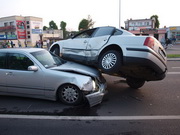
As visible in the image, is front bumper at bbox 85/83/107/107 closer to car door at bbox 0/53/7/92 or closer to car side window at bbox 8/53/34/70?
car side window at bbox 8/53/34/70

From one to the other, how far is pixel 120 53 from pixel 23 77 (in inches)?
103

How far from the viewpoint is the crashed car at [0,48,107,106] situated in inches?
145

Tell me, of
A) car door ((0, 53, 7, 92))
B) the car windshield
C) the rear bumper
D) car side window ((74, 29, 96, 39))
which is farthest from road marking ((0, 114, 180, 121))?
car side window ((74, 29, 96, 39))

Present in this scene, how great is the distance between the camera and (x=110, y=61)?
4109mm

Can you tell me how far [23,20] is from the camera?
55.9 meters

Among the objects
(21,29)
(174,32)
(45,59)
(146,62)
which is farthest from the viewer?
(21,29)

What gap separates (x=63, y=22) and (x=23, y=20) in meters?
43.7

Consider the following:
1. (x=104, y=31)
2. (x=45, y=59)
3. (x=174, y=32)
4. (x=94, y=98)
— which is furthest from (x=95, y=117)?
(x=174, y=32)

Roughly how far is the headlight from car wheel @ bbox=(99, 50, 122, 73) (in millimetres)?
575

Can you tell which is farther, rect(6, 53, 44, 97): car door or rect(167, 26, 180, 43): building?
rect(167, 26, 180, 43): building

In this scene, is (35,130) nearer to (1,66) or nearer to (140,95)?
(1,66)

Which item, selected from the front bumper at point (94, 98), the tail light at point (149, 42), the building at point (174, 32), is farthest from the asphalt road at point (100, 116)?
the building at point (174, 32)

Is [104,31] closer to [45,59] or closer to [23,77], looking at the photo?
[45,59]

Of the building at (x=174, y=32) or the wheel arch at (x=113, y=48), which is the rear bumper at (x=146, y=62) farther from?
the building at (x=174, y=32)
